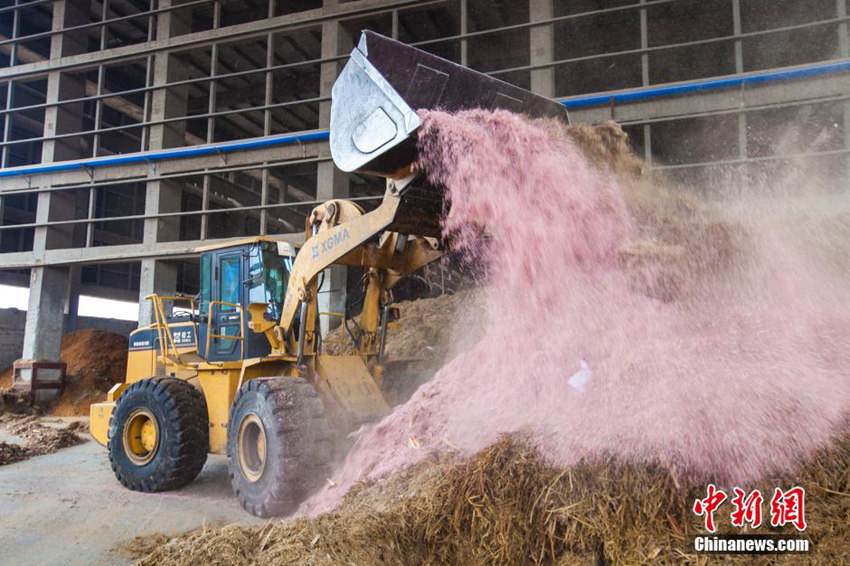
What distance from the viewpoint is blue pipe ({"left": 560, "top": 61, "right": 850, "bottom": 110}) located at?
8945 millimetres

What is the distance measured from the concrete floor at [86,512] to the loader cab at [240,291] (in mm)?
1624

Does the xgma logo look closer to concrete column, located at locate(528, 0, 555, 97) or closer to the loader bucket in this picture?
the loader bucket

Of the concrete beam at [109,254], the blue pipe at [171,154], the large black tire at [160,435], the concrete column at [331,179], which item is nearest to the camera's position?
the large black tire at [160,435]

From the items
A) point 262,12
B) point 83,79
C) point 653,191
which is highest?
point 262,12

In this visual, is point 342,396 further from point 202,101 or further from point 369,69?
point 202,101

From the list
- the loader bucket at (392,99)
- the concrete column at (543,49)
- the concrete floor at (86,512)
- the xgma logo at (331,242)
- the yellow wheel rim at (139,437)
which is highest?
the concrete column at (543,49)

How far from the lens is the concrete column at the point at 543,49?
11055mm

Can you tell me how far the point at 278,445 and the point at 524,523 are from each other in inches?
102

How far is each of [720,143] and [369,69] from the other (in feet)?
25.9

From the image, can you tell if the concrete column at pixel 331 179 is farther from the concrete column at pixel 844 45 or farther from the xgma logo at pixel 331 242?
the concrete column at pixel 844 45

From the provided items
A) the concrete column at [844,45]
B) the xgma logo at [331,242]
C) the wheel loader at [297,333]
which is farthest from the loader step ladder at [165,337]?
the concrete column at [844,45]

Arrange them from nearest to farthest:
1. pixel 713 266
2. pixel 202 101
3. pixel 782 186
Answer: pixel 713 266, pixel 782 186, pixel 202 101

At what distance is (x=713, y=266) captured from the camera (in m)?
4.14

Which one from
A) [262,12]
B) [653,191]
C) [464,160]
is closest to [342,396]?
[464,160]
